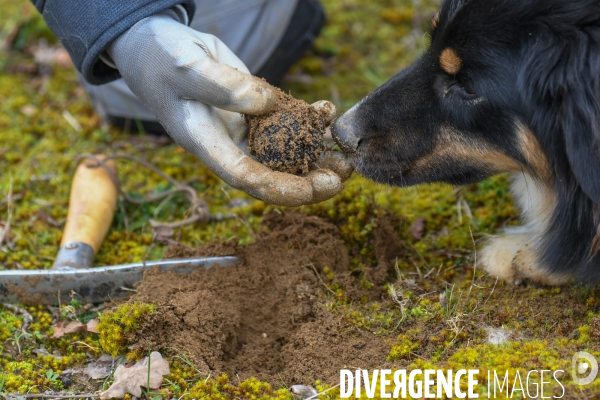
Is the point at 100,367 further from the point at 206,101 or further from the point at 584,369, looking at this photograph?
the point at 584,369

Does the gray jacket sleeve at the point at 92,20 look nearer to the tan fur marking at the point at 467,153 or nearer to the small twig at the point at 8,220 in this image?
the small twig at the point at 8,220

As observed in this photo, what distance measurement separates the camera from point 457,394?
7.67 feet

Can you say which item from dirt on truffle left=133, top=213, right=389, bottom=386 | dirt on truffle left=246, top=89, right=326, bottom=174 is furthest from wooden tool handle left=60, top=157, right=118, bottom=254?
dirt on truffle left=246, top=89, right=326, bottom=174

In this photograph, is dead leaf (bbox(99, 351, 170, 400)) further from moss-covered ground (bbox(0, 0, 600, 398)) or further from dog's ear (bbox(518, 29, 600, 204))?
dog's ear (bbox(518, 29, 600, 204))

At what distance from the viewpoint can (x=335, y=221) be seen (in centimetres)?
344

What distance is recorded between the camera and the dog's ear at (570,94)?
234 centimetres

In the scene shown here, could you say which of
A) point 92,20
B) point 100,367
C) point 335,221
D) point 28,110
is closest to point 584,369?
point 335,221

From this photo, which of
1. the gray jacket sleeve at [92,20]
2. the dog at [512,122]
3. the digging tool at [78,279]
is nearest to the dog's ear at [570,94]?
the dog at [512,122]

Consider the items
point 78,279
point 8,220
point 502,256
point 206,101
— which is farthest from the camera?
point 8,220

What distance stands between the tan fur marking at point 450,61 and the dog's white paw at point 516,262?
97 cm

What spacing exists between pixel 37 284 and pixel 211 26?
212 centimetres

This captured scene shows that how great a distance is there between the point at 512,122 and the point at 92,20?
78.2 inches

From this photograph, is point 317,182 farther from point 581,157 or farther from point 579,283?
point 579,283

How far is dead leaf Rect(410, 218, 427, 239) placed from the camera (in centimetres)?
359
